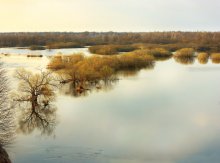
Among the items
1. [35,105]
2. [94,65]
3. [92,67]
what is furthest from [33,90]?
[94,65]

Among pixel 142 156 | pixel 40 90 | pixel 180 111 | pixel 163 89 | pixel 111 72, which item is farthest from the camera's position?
pixel 111 72

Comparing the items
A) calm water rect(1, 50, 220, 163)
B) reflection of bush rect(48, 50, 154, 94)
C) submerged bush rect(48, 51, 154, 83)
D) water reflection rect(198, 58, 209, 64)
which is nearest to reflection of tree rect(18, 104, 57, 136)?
calm water rect(1, 50, 220, 163)

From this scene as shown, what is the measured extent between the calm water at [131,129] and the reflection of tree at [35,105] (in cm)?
19

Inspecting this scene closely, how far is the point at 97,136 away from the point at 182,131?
280cm

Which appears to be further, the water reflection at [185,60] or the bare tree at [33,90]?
the water reflection at [185,60]

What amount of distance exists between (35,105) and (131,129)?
5102 mm

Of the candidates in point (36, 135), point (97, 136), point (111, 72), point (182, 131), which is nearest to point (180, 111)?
point (182, 131)

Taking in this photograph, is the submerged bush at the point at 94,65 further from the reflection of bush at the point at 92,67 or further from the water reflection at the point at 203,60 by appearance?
the water reflection at the point at 203,60

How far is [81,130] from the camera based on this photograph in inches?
556

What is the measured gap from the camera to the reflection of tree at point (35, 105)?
14828 mm

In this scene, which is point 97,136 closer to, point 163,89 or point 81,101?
point 81,101

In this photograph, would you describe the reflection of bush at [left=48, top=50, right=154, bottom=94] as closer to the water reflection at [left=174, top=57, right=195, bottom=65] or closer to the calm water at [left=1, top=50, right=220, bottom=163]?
the calm water at [left=1, top=50, right=220, bottom=163]

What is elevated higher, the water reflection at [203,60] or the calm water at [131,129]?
the water reflection at [203,60]

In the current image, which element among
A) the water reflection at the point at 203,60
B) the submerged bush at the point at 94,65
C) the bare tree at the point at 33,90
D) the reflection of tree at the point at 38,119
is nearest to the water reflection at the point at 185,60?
the water reflection at the point at 203,60
